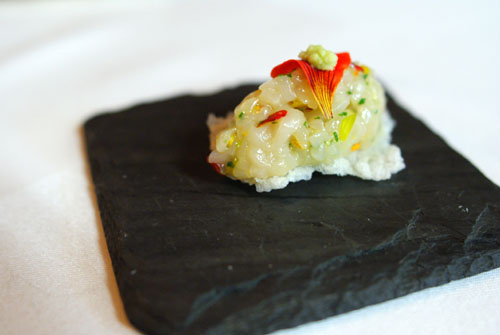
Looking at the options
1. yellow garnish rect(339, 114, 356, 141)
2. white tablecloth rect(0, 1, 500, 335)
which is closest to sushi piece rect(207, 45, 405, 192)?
yellow garnish rect(339, 114, 356, 141)

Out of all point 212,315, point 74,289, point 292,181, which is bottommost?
point 74,289

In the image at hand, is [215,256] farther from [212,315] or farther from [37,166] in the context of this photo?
[37,166]

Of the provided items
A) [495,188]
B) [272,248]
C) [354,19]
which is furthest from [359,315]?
[354,19]

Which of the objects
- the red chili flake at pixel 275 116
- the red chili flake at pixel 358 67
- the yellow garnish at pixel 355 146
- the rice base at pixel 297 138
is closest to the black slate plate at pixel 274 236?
the rice base at pixel 297 138

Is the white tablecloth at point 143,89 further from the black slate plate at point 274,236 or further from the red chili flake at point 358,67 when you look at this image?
the red chili flake at point 358,67

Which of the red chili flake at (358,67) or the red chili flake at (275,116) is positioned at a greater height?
the red chili flake at (358,67)

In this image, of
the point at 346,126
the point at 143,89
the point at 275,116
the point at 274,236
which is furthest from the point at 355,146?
the point at 143,89

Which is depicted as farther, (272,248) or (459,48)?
(459,48)
